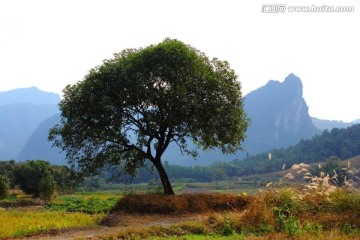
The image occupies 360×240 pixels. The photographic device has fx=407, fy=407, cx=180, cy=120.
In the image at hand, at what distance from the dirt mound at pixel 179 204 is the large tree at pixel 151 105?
3895mm

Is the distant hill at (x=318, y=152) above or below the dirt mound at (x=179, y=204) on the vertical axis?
above

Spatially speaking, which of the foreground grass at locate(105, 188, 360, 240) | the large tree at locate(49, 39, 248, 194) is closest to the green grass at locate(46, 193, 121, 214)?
the large tree at locate(49, 39, 248, 194)

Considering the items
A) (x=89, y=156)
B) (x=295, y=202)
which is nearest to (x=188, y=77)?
(x=89, y=156)

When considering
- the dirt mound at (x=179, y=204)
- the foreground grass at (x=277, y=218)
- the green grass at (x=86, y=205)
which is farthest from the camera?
the green grass at (x=86, y=205)

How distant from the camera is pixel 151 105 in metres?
27.3

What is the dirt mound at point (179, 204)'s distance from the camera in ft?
78.1

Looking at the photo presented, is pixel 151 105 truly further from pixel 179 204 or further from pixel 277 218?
pixel 277 218

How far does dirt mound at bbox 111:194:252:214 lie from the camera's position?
23797 mm

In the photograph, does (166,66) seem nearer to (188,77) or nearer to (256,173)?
(188,77)

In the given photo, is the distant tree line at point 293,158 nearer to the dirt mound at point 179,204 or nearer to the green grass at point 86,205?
the green grass at point 86,205

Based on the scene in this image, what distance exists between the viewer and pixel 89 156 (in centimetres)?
2850

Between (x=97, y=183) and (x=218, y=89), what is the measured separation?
343 ft

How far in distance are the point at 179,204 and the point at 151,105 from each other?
705 centimetres

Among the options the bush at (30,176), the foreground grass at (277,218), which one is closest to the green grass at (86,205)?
the foreground grass at (277,218)
